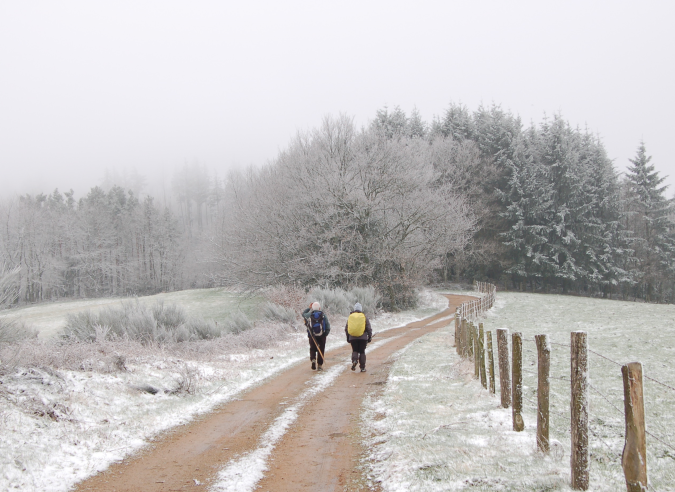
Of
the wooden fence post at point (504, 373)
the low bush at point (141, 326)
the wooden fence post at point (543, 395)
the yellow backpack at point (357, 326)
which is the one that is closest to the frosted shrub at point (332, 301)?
the low bush at point (141, 326)

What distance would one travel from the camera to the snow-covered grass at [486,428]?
491 cm

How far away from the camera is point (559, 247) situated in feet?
155

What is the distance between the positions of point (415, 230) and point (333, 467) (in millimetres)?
26625

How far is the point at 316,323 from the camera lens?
12531 mm

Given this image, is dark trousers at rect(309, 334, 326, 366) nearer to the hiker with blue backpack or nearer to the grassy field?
the hiker with blue backpack

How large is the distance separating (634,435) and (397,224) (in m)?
27.2

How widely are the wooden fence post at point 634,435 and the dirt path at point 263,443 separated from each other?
104 inches

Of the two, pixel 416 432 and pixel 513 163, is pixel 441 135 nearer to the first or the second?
pixel 513 163

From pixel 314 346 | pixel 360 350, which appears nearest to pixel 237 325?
pixel 314 346

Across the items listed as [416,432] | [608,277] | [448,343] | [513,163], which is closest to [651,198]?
[608,277]

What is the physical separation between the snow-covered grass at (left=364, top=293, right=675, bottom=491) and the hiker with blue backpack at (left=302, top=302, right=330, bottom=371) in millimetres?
2028

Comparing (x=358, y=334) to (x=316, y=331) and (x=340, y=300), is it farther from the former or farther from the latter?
(x=340, y=300)

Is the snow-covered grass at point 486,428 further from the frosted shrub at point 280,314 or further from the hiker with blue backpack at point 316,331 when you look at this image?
the frosted shrub at point 280,314

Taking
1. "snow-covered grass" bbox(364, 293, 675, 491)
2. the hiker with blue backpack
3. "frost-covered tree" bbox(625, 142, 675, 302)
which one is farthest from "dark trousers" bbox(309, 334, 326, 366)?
"frost-covered tree" bbox(625, 142, 675, 302)
